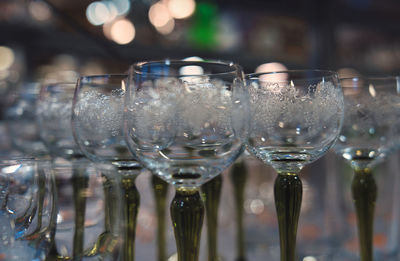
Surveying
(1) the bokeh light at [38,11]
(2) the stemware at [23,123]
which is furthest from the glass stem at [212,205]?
(1) the bokeh light at [38,11]

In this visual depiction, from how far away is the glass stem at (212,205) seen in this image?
57 cm

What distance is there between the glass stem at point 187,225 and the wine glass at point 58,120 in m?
0.25

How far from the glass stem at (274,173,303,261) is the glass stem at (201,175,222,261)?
0.16m

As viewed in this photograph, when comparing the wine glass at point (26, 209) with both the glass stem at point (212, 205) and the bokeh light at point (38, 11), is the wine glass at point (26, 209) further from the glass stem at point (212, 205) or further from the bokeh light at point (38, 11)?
the bokeh light at point (38, 11)

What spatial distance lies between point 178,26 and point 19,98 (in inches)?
38.2

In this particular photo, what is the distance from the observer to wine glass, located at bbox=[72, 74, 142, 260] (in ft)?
1.46

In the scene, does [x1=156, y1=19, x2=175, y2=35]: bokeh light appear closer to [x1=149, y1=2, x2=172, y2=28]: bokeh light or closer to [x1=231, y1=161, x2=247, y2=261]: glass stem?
[x1=149, y1=2, x2=172, y2=28]: bokeh light

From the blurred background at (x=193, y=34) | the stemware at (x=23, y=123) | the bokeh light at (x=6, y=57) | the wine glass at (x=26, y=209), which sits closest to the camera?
the wine glass at (x=26, y=209)

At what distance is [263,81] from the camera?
0.41m

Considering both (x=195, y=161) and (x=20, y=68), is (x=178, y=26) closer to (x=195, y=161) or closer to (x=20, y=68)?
(x=20, y=68)

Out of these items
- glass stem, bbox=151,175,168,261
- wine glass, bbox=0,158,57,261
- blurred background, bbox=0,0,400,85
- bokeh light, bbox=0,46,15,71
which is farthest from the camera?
bokeh light, bbox=0,46,15,71

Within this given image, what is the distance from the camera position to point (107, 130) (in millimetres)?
445

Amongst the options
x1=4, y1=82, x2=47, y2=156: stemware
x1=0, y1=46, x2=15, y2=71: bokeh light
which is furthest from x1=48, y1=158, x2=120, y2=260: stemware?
A: x1=0, y1=46, x2=15, y2=71: bokeh light

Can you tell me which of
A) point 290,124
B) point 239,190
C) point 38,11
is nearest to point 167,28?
point 38,11
